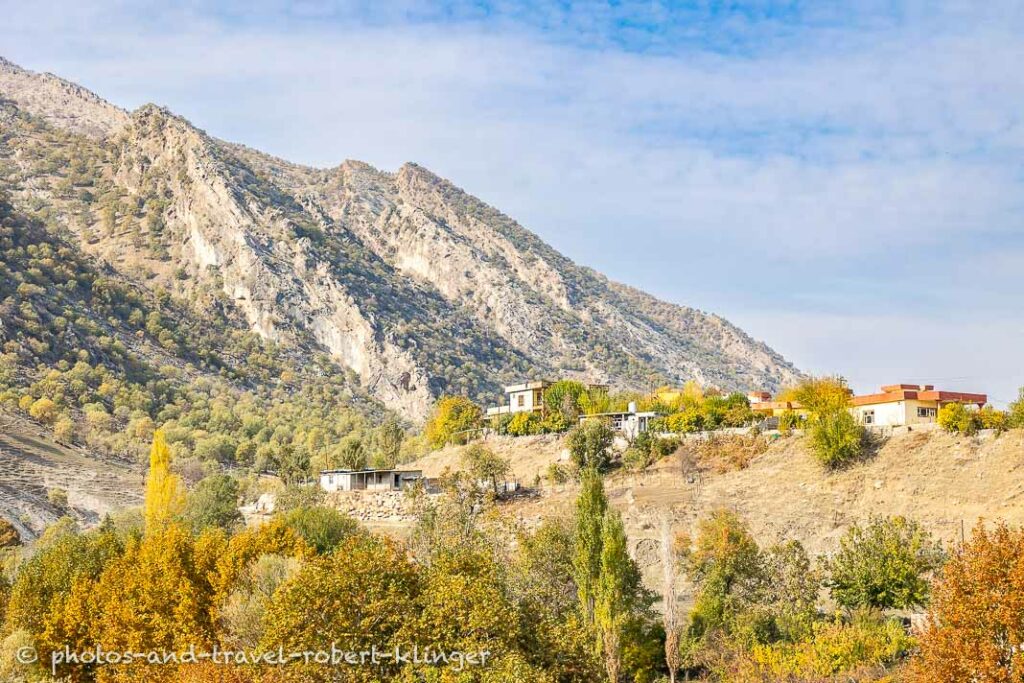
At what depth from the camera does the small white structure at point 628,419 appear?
215ft

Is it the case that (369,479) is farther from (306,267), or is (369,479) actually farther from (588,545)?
(306,267)

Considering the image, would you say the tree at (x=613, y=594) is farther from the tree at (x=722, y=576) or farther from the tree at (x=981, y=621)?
the tree at (x=981, y=621)

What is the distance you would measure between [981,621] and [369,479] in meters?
47.9

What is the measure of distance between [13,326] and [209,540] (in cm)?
7588

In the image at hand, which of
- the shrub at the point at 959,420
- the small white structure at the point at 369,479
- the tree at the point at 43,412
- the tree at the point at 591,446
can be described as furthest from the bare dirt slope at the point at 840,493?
the tree at the point at 43,412

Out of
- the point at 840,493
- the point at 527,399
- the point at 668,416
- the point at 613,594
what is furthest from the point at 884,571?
the point at 527,399

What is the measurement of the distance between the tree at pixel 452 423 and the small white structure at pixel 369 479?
11.1 meters

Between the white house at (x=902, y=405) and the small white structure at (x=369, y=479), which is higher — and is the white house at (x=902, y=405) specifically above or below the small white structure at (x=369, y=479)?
above

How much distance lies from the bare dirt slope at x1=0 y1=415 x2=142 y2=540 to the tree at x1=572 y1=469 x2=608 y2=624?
38.9 meters

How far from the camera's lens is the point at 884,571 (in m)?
36.5

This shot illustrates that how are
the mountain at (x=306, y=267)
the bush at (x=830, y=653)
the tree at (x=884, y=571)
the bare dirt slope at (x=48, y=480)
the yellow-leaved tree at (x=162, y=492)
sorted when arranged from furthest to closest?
the mountain at (x=306, y=267) < the bare dirt slope at (x=48, y=480) < the yellow-leaved tree at (x=162, y=492) < the tree at (x=884, y=571) < the bush at (x=830, y=653)

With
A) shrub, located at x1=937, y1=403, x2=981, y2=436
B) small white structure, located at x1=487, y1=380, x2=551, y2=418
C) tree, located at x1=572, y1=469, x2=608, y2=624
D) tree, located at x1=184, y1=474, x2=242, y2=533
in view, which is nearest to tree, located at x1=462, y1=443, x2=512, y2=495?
tree, located at x1=184, y1=474, x2=242, y2=533

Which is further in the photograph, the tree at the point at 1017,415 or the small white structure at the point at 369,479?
the small white structure at the point at 369,479

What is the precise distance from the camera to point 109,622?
29359 millimetres
